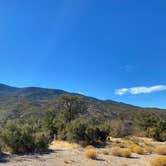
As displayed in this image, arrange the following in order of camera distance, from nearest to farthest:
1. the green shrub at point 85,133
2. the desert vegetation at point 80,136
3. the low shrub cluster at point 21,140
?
1. the low shrub cluster at point 21,140
2. the desert vegetation at point 80,136
3. the green shrub at point 85,133

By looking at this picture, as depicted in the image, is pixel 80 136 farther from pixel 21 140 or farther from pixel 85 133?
pixel 21 140

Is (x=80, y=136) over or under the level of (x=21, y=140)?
over

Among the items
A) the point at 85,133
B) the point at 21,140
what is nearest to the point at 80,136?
the point at 85,133

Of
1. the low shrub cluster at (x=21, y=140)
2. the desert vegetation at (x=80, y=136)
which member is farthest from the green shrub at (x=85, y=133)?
the low shrub cluster at (x=21, y=140)

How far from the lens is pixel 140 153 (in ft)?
78.6

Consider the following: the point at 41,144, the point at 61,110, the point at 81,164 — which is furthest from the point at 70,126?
the point at 61,110

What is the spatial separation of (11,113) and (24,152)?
324ft

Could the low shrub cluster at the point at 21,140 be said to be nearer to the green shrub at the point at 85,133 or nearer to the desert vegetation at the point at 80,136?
the desert vegetation at the point at 80,136

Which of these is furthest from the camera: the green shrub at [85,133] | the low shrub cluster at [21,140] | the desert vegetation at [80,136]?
the green shrub at [85,133]

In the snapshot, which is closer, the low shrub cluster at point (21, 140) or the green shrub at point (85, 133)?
A: the low shrub cluster at point (21, 140)

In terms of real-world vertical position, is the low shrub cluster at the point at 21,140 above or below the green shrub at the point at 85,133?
below

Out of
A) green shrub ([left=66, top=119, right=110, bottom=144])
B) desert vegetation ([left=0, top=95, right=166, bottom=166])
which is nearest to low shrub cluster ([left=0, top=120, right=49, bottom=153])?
desert vegetation ([left=0, top=95, right=166, bottom=166])

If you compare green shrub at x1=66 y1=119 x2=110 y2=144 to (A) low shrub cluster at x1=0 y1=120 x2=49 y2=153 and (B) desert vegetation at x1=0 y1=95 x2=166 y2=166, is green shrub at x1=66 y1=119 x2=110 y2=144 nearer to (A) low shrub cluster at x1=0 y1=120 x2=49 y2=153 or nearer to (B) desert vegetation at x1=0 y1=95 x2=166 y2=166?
(B) desert vegetation at x1=0 y1=95 x2=166 y2=166

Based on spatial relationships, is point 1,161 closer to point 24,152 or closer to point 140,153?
point 24,152
